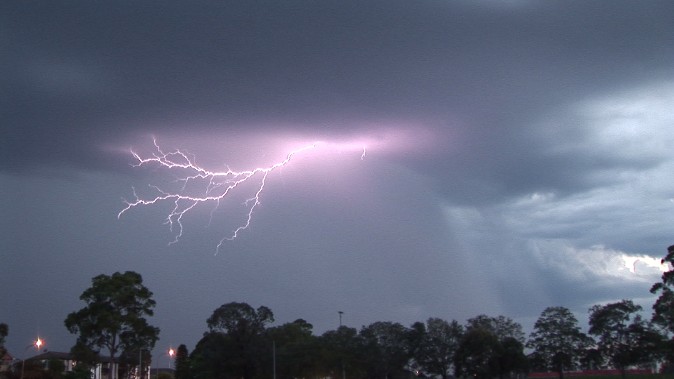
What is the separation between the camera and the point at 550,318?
92062mm

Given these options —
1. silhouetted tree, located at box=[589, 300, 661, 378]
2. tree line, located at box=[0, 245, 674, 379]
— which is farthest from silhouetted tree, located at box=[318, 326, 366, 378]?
silhouetted tree, located at box=[589, 300, 661, 378]

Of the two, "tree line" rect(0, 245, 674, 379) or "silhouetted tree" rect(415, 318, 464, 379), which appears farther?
"silhouetted tree" rect(415, 318, 464, 379)

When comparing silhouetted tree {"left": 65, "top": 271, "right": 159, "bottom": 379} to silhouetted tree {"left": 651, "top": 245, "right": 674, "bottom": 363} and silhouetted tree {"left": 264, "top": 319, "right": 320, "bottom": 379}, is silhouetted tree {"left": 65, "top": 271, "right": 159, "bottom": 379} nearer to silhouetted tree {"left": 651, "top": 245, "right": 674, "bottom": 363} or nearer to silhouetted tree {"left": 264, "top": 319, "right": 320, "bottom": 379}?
silhouetted tree {"left": 264, "top": 319, "right": 320, "bottom": 379}

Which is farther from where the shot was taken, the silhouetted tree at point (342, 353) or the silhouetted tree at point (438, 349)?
the silhouetted tree at point (438, 349)

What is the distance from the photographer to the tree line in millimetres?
70750

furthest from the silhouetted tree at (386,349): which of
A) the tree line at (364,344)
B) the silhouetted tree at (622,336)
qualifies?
the silhouetted tree at (622,336)

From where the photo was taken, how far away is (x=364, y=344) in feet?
268

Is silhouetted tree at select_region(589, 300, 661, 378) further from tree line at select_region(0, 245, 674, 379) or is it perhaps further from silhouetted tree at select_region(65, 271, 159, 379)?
silhouetted tree at select_region(65, 271, 159, 379)

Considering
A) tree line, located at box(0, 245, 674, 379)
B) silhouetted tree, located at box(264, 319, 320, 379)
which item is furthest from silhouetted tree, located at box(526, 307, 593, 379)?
silhouetted tree, located at box(264, 319, 320, 379)

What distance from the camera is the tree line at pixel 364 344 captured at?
2785 inches

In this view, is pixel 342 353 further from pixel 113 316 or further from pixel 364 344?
pixel 113 316

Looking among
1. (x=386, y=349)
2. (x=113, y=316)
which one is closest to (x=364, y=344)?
(x=386, y=349)

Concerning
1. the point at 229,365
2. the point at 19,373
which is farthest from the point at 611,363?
the point at 19,373

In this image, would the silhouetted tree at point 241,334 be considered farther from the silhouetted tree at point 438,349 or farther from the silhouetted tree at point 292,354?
the silhouetted tree at point 438,349
